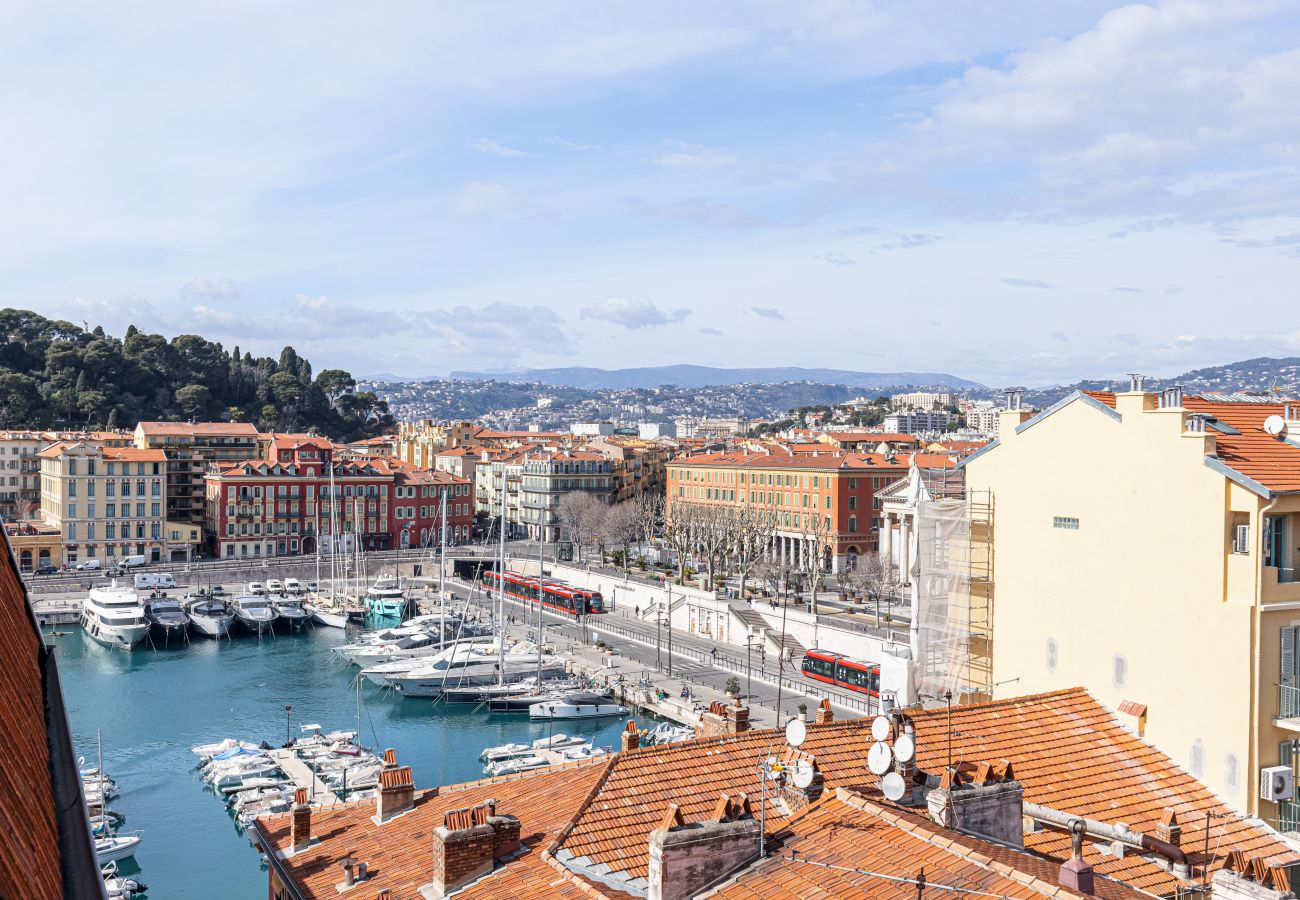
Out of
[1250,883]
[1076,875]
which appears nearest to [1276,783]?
[1250,883]

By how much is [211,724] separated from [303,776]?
8903mm

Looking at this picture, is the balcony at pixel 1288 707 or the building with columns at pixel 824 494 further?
the building with columns at pixel 824 494

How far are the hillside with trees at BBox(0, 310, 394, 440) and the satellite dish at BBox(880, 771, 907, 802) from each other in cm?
9701

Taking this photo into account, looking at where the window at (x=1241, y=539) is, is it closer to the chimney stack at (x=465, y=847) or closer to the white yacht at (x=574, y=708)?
the chimney stack at (x=465, y=847)

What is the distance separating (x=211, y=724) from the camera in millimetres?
40281

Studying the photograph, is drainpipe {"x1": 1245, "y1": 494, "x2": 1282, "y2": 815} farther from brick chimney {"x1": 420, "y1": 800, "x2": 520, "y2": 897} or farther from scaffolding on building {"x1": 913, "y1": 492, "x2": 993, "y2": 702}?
brick chimney {"x1": 420, "y1": 800, "x2": 520, "y2": 897}

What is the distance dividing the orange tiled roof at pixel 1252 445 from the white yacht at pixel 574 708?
30.6 metres

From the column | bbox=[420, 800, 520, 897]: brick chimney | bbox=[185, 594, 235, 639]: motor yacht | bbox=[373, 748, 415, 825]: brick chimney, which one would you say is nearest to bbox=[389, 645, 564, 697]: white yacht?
bbox=[185, 594, 235, 639]: motor yacht

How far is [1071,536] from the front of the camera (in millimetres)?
12867

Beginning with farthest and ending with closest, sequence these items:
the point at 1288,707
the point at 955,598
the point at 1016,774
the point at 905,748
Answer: the point at 955,598 < the point at 1288,707 < the point at 1016,774 < the point at 905,748

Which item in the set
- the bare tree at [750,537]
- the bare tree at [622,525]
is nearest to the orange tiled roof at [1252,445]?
the bare tree at [750,537]

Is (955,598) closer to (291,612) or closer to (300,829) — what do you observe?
(300,829)

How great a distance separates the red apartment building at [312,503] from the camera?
7731cm

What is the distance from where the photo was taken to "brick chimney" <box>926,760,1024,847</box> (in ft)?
28.5
